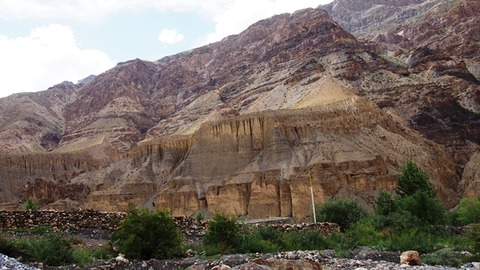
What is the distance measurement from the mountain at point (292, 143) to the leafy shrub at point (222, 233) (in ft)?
156

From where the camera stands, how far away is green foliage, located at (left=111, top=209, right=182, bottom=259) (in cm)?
1592

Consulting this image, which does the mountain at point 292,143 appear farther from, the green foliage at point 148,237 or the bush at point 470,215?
the green foliage at point 148,237

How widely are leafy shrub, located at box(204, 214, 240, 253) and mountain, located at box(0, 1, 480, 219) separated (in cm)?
4762

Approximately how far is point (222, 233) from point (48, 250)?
248 inches

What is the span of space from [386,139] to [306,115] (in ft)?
44.5

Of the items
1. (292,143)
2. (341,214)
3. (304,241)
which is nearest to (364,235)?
(304,241)

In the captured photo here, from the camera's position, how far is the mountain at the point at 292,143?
80500 millimetres

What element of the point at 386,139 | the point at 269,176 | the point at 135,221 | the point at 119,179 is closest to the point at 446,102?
the point at 386,139

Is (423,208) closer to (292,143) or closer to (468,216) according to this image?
(468,216)

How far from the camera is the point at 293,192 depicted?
7725 centimetres

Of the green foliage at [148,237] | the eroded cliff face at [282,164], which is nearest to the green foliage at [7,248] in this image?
the green foliage at [148,237]

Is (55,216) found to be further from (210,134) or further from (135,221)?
(210,134)

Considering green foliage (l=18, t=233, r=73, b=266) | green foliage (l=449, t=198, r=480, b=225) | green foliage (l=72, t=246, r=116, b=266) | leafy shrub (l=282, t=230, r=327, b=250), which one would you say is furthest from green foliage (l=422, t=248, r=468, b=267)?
green foliage (l=449, t=198, r=480, b=225)

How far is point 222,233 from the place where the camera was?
19141 millimetres
